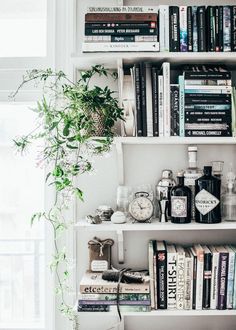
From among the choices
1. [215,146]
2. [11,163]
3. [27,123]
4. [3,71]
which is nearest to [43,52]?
[3,71]

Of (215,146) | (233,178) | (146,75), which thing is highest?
(146,75)

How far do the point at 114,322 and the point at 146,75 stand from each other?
1.08 meters

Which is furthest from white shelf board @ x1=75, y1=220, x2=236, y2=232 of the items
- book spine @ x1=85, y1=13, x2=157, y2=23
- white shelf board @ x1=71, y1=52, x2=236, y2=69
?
book spine @ x1=85, y1=13, x2=157, y2=23

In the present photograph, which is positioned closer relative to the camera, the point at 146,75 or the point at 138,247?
the point at 146,75

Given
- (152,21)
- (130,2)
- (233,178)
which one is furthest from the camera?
(130,2)

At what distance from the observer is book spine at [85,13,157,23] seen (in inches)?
69.3

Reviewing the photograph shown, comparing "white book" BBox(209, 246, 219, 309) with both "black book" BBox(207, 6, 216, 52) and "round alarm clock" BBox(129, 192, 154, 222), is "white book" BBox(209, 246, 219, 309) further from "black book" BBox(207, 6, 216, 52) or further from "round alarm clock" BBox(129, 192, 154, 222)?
"black book" BBox(207, 6, 216, 52)

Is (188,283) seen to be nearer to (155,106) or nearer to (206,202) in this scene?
(206,202)

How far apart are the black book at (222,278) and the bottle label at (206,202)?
182 mm

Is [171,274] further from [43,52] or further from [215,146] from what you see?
[43,52]

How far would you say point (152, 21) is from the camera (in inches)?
69.5

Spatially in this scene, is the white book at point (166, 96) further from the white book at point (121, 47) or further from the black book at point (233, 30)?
the black book at point (233, 30)

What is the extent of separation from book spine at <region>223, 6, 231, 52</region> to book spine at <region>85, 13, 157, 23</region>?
286 mm

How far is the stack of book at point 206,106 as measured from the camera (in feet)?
5.87
